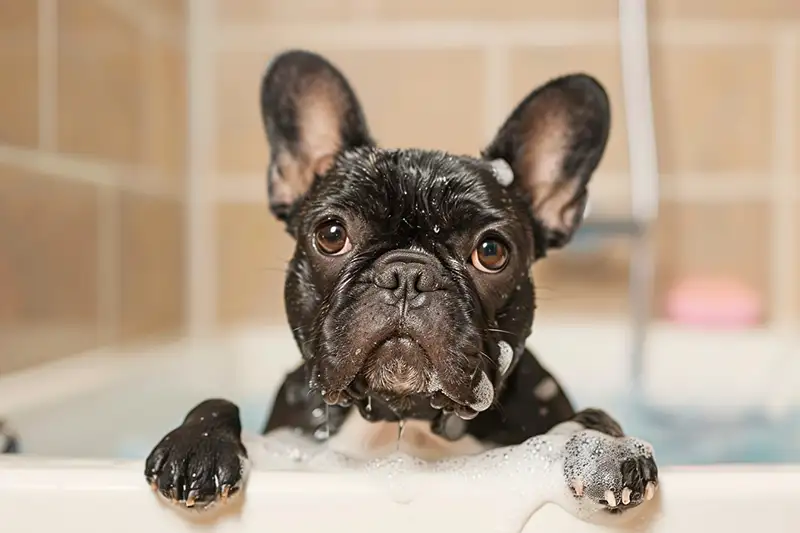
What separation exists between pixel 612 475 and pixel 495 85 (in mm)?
1936

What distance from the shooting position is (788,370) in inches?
92.1

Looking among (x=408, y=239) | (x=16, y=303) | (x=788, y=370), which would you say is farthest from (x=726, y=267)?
(x=16, y=303)

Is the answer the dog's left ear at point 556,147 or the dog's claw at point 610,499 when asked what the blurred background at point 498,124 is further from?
the dog's claw at point 610,499

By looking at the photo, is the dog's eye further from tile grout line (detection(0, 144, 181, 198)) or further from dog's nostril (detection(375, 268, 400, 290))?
tile grout line (detection(0, 144, 181, 198))

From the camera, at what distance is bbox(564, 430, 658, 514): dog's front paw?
0.93 m

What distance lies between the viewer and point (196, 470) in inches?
38.4

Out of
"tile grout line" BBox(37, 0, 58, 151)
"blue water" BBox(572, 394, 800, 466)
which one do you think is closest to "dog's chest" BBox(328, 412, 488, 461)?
"blue water" BBox(572, 394, 800, 466)

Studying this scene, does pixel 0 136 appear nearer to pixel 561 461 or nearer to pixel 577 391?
pixel 561 461

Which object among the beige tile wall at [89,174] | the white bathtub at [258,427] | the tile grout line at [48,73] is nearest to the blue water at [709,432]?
the white bathtub at [258,427]

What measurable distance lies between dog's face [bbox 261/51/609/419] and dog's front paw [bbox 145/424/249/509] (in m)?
0.14

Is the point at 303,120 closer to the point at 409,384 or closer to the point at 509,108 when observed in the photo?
the point at 409,384

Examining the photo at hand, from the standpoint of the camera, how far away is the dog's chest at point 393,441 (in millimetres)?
1218

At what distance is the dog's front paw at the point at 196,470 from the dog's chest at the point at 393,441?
0.26m

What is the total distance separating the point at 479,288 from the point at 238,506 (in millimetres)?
422
